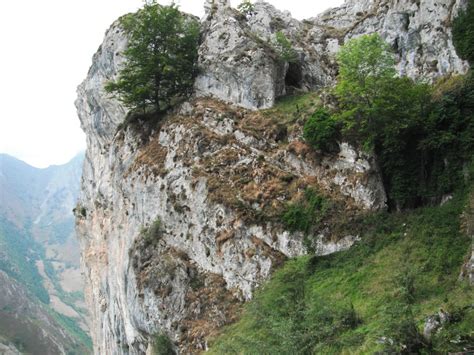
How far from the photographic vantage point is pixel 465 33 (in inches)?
1046

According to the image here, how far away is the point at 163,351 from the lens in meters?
26.7

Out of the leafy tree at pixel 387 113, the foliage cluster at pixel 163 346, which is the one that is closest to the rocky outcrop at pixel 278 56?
the leafy tree at pixel 387 113

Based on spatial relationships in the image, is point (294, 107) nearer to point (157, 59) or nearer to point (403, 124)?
point (403, 124)

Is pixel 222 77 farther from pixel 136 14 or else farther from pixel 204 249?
pixel 204 249

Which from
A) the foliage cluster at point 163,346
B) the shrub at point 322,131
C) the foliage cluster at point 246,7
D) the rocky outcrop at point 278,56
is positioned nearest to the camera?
the shrub at point 322,131

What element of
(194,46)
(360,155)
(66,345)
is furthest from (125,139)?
(66,345)

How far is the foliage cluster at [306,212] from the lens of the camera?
24.1m

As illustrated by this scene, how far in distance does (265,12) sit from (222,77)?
14.8m

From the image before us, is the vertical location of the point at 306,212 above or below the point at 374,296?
above

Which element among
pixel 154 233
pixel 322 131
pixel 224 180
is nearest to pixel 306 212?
pixel 322 131

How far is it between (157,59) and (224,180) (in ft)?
46.8

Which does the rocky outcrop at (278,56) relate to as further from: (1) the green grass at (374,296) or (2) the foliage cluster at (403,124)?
(1) the green grass at (374,296)

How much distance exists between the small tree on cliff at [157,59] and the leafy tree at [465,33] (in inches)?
822

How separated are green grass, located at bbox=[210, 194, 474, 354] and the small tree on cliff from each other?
21.5 m
